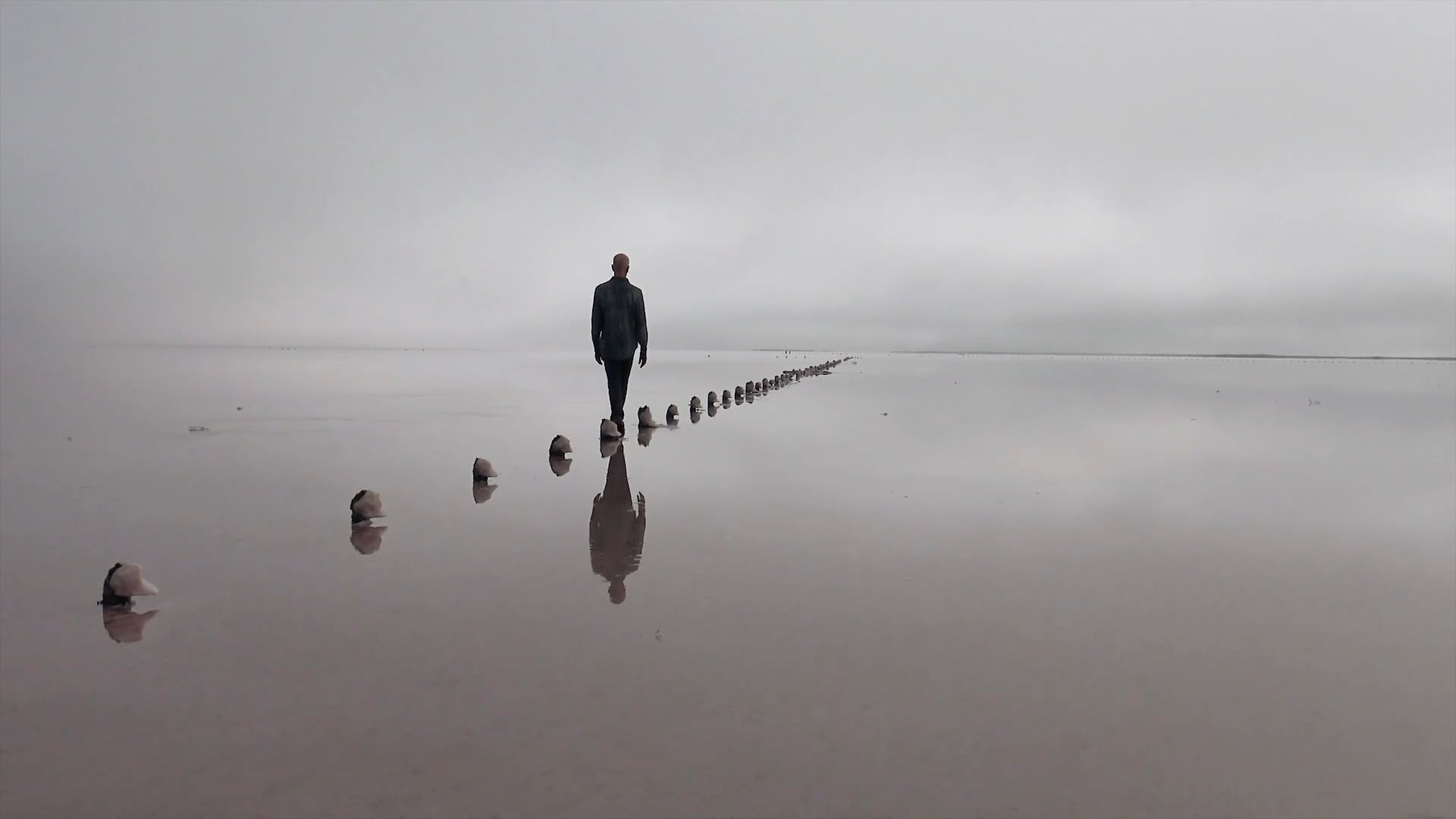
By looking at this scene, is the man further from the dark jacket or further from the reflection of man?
the reflection of man

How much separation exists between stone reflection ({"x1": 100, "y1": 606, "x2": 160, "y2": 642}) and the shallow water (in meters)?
0.04

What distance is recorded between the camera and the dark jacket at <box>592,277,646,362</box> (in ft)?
40.4

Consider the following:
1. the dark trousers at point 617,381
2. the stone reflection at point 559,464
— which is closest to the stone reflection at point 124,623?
the stone reflection at point 559,464

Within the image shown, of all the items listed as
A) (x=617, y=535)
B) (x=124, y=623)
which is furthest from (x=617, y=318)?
(x=124, y=623)

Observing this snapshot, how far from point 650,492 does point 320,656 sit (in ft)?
14.2

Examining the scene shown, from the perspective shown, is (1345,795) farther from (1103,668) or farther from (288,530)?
(288,530)

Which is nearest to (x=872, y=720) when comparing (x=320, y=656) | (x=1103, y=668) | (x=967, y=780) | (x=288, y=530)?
(x=967, y=780)

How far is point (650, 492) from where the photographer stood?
749 centimetres

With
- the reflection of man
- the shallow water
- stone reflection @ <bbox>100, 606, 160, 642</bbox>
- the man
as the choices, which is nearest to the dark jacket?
the man

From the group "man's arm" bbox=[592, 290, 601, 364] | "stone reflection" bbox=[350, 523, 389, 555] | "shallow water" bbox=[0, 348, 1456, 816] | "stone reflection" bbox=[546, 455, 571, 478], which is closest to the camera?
"shallow water" bbox=[0, 348, 1456, 816]

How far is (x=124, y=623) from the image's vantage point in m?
3.75

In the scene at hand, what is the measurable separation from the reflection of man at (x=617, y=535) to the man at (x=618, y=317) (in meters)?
4.55

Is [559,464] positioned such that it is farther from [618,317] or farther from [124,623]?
[124,623]

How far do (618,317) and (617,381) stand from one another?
1149 millimetres
